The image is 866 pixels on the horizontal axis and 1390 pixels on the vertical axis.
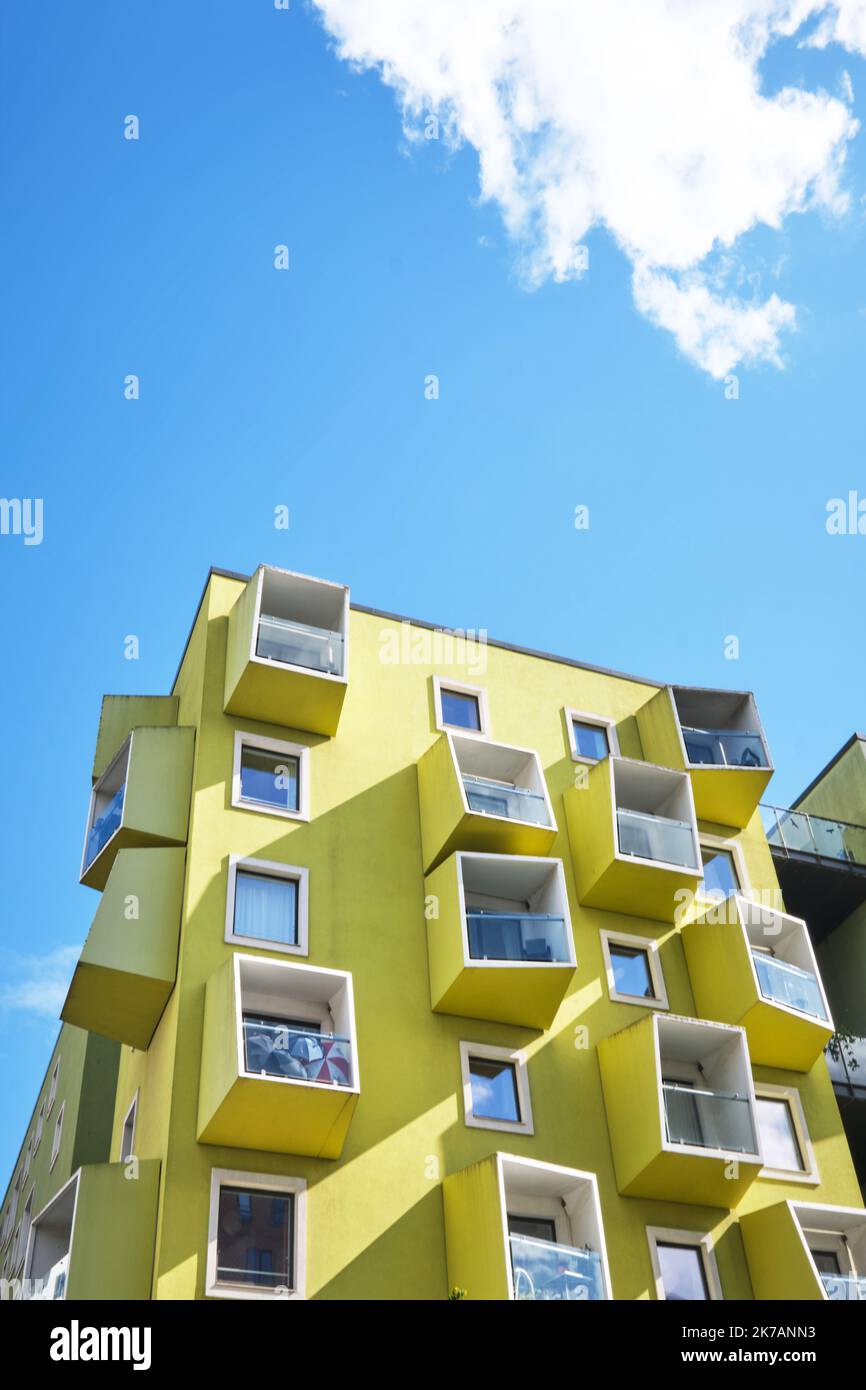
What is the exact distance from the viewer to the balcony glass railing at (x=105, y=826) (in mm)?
24016

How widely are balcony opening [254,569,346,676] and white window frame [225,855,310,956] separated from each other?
3.87 metres

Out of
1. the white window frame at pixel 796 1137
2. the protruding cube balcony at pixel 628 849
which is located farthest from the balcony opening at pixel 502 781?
the white window frame at pixel 796 1137

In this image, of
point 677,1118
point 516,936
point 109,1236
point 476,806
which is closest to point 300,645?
point 476,806

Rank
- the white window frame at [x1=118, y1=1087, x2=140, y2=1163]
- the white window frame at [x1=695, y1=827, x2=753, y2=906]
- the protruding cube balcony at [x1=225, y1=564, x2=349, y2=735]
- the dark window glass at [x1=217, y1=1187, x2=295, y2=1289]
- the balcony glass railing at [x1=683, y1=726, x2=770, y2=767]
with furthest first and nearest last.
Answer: the balcony glass railing at [x1=683, y1=726, x2=770, y2=767] < the white window frame at [x1=695, y1=827, x2=753, y2=906] < the protruding cube balcony at [x1=225, y1=564, x2=349, y2=735] < the white window frame at [x1=118, y1=1087, x2=140, y2=1163] < the dark window glass at [x1=217, y1=1187, x2=295, y2=1289]

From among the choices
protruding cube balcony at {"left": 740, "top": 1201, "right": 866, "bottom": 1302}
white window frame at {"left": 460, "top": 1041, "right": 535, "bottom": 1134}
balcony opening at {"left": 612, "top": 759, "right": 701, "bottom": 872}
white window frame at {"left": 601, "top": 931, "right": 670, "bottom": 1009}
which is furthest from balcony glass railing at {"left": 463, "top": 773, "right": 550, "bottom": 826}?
protruding cube balcony at {"left": 740, "top": 1201, "right": 866, "bottom": 1302}

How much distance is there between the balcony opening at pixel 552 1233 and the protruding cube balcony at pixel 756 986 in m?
5.55

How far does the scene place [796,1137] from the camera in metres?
24.9

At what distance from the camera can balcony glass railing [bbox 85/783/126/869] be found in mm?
24016

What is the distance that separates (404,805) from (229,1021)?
6.88 m

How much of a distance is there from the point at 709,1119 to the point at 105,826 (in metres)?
11.8

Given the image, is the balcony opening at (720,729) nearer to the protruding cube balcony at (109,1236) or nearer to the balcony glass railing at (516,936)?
the balcony glass railing at (516,936)

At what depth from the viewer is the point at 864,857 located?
31.9m

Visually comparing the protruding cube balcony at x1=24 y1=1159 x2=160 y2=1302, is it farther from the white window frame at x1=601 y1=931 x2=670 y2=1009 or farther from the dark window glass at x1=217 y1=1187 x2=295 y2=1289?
the white window frame at x1=601 y1=931 x2=670 y2=1009
